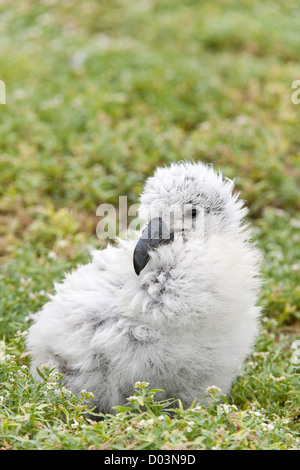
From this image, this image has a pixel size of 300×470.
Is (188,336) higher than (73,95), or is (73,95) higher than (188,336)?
(73,95)

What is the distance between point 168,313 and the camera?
11.2 feet

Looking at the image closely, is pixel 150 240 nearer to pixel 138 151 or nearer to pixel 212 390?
pixel 212 390

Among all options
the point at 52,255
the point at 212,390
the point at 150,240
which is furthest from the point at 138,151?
the point at 212,390

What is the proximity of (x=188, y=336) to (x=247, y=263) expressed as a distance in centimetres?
63

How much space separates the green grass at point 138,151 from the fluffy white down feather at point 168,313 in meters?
0.19

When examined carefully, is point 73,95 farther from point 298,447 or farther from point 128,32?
point 298,447

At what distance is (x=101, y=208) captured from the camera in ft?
21.3

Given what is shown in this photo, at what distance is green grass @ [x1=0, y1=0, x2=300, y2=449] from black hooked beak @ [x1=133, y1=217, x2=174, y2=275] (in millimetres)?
734

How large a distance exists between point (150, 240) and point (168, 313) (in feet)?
1.46

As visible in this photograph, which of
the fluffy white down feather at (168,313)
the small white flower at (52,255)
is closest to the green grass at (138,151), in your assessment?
the small white flower at (52,255)

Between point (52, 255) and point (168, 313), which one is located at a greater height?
point (52, 255)

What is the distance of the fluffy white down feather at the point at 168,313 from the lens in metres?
3.49

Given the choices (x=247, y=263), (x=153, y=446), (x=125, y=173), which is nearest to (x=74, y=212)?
(x=125, y=173)

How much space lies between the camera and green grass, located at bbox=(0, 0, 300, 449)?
3.18 m
